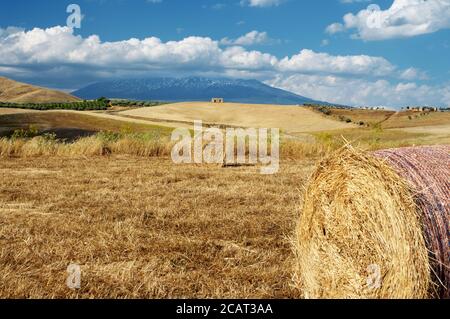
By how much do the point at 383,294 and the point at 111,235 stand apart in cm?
385

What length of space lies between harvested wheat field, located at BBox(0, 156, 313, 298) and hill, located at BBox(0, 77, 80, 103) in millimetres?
167092

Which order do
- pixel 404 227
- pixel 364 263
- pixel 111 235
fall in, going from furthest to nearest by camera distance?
pixel 111 235 → pixel 364 263 → pixel 404 227

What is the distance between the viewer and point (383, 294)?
187 inches

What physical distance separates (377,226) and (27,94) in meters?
190

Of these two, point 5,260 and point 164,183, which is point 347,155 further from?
point 164,183

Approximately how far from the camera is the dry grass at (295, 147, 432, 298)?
4461 millimetres

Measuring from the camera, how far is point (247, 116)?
218 feet

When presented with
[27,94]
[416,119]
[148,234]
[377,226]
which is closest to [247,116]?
[416,119]

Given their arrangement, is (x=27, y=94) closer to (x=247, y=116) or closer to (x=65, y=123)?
(x=247, y=116)

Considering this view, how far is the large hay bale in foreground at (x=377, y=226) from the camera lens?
4422 millimetres

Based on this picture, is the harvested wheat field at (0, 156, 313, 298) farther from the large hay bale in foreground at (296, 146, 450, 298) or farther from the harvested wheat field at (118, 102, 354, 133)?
the harvested wheat field at (118, 102, 354, 133)

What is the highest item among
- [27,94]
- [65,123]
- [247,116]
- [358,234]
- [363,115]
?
[27,94]

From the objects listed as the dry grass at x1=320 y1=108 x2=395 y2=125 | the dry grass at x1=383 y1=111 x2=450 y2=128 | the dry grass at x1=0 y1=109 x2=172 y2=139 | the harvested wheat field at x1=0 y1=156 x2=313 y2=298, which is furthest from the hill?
the harvested wheat field at x1=0 y1=156 x2=313 y2=298
